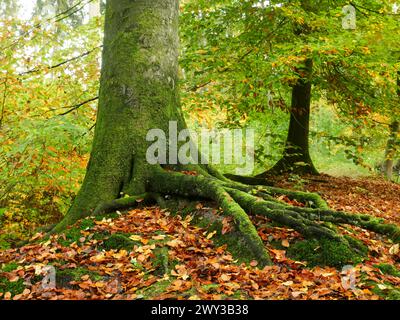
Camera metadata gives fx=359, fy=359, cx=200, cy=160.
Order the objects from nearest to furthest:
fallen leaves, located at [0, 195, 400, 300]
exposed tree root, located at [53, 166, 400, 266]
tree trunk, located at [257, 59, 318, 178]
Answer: fallen leaves, located at [0, 195, 400, 300] < exposed tree root, located at [53, 166, 400, 266] < tree trunk, located at [257, 59, 318, 178]

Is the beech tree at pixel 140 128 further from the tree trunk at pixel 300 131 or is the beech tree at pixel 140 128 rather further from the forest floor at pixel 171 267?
the tree trunk at pixel 300 131

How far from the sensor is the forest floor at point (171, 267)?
3031 millimetres

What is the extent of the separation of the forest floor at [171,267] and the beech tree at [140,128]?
35 centimetres

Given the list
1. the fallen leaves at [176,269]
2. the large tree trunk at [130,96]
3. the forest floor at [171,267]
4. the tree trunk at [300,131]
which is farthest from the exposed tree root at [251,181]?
the fallen leaves at [176,269]

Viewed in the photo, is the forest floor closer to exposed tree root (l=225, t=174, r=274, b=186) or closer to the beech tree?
the beech tree

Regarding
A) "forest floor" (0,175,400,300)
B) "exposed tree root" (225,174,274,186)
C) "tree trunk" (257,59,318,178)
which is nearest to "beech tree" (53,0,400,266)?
"forest floor" (0,175,400,300)

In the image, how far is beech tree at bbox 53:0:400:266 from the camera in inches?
187

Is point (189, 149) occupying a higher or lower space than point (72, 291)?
higher

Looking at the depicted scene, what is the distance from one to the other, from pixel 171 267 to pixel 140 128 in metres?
2.29

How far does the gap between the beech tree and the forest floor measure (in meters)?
0.35

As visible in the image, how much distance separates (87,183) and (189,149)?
1.58 metres
